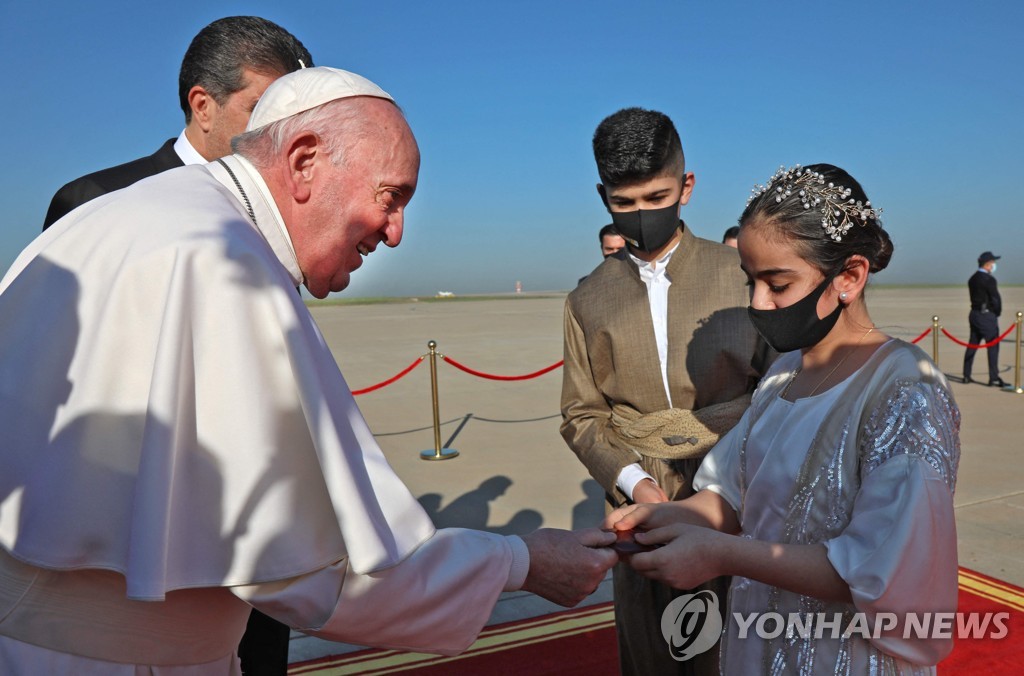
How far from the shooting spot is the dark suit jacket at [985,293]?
511 inches

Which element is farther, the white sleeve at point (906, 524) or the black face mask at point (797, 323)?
the black face mask at point (797, 323)

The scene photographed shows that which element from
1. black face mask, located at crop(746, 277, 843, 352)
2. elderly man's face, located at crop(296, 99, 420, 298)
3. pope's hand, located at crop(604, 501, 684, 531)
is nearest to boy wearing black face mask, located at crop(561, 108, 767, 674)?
pope's hand, located at crop(604, 501, 684, 531)

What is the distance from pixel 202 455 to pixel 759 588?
61.4 inches

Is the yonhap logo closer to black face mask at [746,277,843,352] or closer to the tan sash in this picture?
the tan sash

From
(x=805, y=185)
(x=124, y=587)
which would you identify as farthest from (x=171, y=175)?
(x=805, y=185)

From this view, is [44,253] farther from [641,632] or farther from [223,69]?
[641,632]

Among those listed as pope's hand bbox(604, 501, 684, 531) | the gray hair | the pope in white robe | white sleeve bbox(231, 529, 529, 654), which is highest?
the gray hair

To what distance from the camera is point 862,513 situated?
187 cm

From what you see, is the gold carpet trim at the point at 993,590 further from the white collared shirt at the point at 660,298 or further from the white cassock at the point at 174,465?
the white cassock at the point at 174,465

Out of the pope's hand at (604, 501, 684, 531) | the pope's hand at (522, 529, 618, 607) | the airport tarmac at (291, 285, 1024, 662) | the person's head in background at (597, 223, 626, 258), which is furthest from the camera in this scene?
the person's head in background at (597, 223, 626, 258)

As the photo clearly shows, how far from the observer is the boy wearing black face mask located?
2939 millimetres

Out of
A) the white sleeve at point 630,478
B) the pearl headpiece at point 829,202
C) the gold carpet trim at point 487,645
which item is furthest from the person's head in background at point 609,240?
the pearl headpiece at point 829,202

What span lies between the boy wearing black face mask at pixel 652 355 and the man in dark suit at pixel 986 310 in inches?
471

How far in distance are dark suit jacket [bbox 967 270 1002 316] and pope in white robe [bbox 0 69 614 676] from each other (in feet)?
45.4
